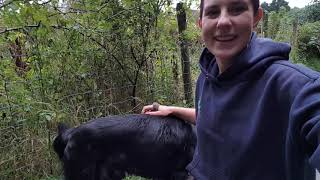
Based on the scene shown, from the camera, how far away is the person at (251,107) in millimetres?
1087

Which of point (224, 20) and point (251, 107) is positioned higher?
point (224, 20)

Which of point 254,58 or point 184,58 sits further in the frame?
point 184,58

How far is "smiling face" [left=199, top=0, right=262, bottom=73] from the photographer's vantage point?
1.38 meters

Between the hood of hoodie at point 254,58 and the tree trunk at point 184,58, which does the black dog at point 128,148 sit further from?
the tree trunk at point 184,58

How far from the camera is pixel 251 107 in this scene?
1.27m

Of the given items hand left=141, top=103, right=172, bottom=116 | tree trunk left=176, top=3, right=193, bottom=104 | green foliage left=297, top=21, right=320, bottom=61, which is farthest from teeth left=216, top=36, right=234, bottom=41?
green foliage left=297, top=21, right=320, bottom=61

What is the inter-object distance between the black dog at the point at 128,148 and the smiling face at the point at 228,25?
5.60 ft

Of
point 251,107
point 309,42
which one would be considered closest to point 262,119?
point 251,107

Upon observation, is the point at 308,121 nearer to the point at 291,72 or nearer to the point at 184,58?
the point at 291,72

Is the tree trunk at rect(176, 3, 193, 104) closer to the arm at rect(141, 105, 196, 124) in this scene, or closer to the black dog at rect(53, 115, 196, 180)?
the black dog at rect(53, 115, 196, 180)

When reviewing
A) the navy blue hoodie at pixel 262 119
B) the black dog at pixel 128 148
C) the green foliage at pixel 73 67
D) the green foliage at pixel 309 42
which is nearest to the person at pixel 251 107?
the navy blue hoodie at pixel 262 119

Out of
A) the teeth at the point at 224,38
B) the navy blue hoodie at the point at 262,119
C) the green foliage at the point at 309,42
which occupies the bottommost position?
the green foliage at the point at 309,42

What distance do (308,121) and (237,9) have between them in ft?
1.61

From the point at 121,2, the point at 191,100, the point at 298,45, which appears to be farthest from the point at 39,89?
the point at 298,45
